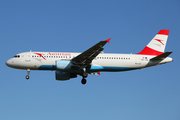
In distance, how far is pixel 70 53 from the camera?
45.5m

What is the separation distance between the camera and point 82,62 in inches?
1705

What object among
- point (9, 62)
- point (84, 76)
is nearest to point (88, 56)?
point (84, 76)

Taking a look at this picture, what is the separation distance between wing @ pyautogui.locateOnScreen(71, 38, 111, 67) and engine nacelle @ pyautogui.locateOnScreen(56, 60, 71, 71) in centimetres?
89

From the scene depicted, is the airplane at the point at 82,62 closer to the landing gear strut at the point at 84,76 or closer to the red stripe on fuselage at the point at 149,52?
the landing gear strut at the point at 84,76

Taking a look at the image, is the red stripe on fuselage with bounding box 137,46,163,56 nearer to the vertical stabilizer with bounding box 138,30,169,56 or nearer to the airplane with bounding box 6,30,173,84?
the vertical stabilizer with bounding box 138,30,169,56

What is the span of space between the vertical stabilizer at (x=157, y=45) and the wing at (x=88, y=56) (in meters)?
9.83

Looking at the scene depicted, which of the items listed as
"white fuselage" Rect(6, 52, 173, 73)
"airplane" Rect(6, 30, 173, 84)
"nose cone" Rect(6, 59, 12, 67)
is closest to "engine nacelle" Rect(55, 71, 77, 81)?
"airplane" Rect(6, 30, 173, 84)

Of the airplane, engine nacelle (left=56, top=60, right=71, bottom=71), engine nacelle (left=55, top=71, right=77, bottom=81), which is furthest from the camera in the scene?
engine nacelle (left=55, top=71, right=77, bottom=81)

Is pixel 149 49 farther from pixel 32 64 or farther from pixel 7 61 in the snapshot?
pixel 7 61

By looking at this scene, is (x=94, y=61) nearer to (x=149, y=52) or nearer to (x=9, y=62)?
(x=149, y=52)

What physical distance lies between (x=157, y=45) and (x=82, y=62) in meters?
13.9

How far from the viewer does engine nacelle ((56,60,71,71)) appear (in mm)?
42531

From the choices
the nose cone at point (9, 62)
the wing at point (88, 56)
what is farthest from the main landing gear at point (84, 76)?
the nose cone at point (9, 62)

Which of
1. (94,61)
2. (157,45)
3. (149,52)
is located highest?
(157,45)
